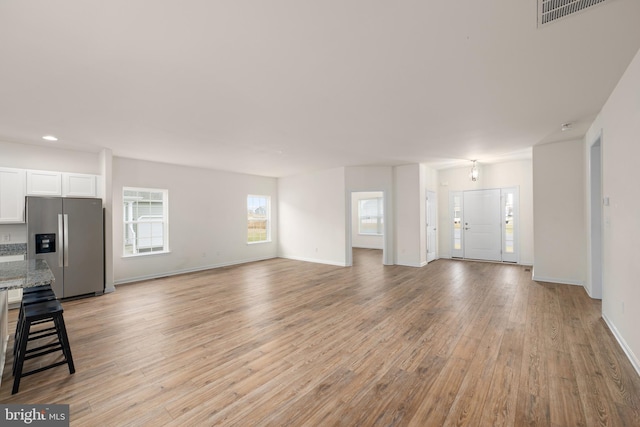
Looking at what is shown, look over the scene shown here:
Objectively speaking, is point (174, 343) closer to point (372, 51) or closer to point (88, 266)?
point (88, 266)

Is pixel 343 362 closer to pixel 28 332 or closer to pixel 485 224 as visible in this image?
pixel 28 332

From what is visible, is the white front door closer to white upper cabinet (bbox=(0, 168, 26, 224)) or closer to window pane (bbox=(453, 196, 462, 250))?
window pane (bbox=(453, 196, 462, 250))

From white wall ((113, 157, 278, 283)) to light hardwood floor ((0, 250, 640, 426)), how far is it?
5.12 ft

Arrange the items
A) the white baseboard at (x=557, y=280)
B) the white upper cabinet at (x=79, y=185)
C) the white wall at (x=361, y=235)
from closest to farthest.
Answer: the white upper cabinet at (x=79, y=185)
the white baseboard at (x=557, y=280)
the white wall at (x=361, y=235)

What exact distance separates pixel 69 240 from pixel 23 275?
114 inches

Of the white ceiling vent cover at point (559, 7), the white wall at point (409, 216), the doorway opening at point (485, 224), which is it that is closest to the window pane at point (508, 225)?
the doorway opening at point (485, 224)

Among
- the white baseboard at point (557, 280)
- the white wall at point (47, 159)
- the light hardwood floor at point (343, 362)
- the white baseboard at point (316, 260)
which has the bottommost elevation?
the light hardwood floor at point (343, 362)

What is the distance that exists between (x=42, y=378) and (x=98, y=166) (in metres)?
4.35

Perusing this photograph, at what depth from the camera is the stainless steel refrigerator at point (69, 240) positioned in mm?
4414

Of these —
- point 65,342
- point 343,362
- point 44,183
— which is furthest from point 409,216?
point 44,183

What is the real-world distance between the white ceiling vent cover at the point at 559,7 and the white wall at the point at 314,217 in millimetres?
5693

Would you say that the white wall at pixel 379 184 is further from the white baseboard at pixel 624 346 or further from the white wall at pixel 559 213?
the white baseboard at pixel 624 346

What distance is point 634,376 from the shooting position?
7.47ft

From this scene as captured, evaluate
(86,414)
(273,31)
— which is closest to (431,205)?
(273,31)
